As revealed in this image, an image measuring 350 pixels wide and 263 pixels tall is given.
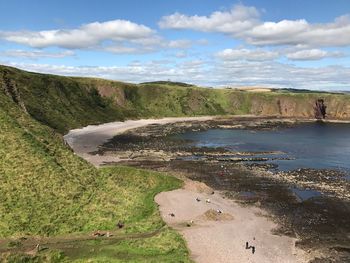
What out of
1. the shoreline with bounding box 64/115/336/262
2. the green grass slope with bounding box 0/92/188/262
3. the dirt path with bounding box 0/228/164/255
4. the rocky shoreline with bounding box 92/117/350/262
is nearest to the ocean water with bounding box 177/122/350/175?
the rocky shoreline with bounding box 92/117/350/262

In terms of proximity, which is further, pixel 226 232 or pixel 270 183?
pixel 270 183

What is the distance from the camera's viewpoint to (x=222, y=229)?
176ft

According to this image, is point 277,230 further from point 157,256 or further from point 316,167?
point 316,167

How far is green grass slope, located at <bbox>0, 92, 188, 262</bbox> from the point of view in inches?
1809

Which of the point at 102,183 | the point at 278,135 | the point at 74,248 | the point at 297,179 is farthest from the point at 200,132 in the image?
the point at 74,248

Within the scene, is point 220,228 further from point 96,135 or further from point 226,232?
point 96,135

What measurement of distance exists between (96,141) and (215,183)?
2387 inches

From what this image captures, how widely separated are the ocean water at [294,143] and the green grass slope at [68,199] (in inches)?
1730

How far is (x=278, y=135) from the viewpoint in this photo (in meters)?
155

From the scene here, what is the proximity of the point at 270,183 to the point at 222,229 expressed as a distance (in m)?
29.2

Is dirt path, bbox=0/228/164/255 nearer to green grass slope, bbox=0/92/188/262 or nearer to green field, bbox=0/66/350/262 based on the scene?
green field, bbox=0/66/350/262

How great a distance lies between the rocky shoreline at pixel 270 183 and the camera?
53469 mm

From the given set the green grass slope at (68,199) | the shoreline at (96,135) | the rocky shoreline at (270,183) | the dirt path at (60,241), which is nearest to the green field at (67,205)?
the green grass slope at (68,199)

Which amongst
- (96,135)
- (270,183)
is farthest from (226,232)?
(96,135)
